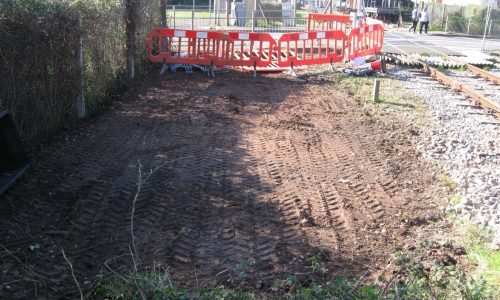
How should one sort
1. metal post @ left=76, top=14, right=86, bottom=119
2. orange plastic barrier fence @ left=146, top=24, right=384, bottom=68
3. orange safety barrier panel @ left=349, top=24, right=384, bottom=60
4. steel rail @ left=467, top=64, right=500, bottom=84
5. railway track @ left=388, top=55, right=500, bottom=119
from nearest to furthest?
metal post @ left=76, top=14, right=86, bottom=119, railway track @ left=388, top=55, right=500, bottom=119, steel rail @ left=467, top=64, right=500, bottom=84, orange plastic barrier fence @ left=146, top=24, right=384, bottom=68, orange safety barrier panel @ left=349, top=24, right=384, bottom=60

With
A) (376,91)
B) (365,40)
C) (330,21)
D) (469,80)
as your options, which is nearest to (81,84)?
(376,91)

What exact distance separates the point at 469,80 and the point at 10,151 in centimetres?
1336

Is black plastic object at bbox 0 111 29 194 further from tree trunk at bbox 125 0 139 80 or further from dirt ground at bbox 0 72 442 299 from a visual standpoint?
tree trunk at bbox 125 0 139 80

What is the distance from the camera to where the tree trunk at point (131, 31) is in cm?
1384

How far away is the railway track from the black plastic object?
9685 mm

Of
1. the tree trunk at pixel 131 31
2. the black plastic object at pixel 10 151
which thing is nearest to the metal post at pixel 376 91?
the tree trunk at pixel 131 31

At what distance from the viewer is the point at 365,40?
18203 mm

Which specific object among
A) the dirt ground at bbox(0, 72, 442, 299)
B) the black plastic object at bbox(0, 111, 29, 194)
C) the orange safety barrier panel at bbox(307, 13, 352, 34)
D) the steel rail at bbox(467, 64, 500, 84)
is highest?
the orange safety barrier panel at bbox(307, 13, 352, 34)

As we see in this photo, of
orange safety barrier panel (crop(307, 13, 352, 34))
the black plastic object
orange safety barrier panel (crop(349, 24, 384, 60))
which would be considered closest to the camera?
the black plastic object

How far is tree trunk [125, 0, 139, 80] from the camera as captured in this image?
545 inches

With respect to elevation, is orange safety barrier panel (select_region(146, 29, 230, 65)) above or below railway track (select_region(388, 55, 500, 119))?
above

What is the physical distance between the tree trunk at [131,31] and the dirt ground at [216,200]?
3.09m

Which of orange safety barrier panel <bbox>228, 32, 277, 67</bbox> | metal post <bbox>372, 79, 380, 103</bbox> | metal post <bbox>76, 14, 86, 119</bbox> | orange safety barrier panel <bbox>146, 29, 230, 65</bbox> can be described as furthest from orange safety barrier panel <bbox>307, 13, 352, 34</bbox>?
metal post <bbox>76, 14, 86, 119</bbox>

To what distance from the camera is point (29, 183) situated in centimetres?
707
